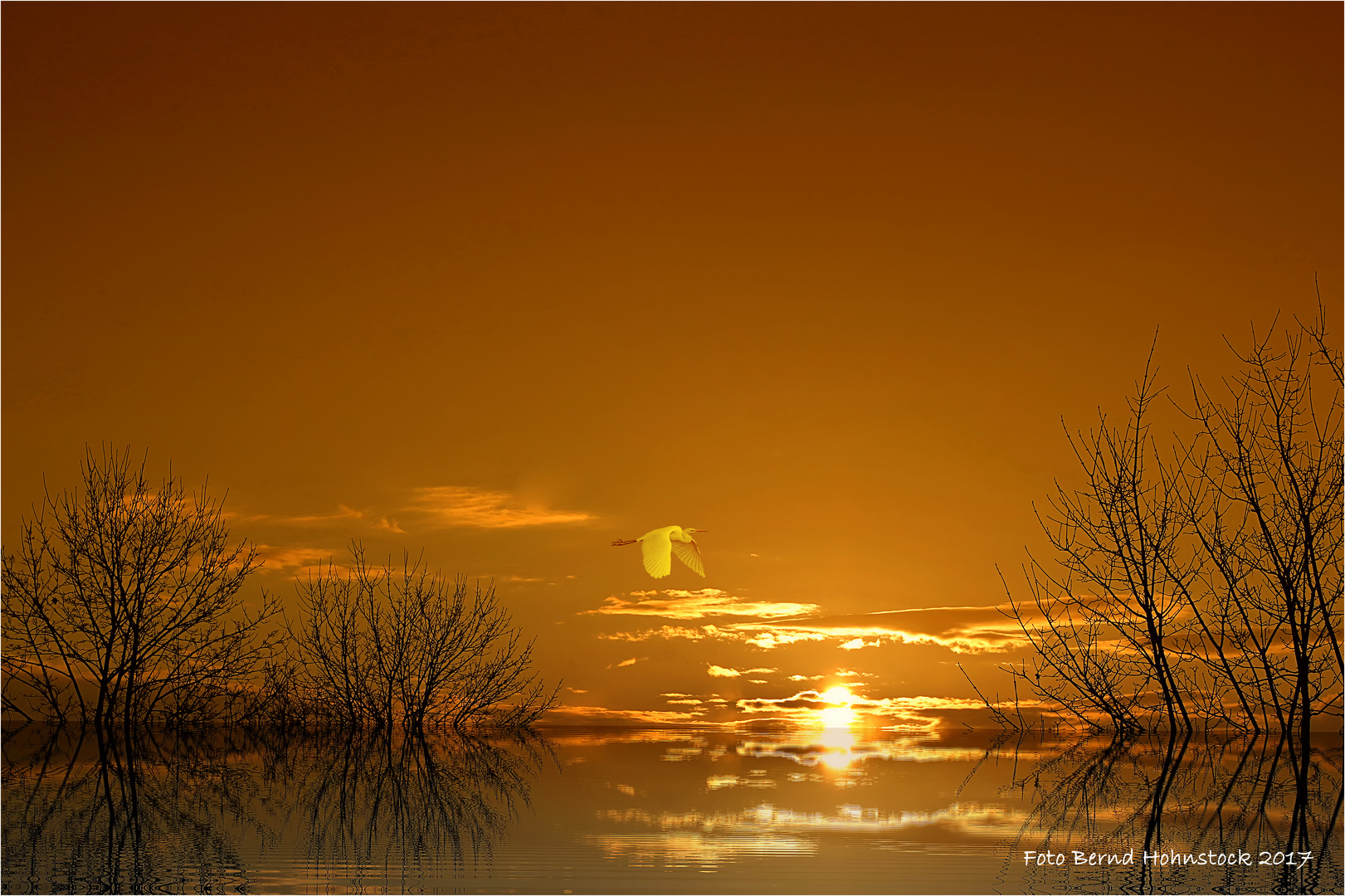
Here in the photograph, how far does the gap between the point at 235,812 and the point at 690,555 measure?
5.05 metres

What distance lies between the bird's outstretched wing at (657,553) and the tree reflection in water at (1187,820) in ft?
11.6

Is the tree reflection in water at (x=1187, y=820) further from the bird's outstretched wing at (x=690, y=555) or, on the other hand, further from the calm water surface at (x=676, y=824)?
the bird's outstretched wing at (x=690, y=555)

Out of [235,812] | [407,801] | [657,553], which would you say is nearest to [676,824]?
[407,801]

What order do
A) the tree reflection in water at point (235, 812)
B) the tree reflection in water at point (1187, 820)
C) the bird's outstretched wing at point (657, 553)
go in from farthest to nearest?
the bird's outstretched wing at point (657, 553) → the tree reflection in water at point (235, 812) → the tree reflection in water at point (1187, 820)

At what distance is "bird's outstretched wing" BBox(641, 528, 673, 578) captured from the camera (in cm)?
1061

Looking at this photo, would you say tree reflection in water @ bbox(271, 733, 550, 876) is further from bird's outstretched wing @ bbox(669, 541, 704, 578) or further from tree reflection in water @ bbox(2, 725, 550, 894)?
bird's outstretched wing @ bbox(669, 541, 704, 578)

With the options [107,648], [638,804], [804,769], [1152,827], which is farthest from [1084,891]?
[107,648]

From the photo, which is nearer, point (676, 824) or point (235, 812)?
point (676, 824)

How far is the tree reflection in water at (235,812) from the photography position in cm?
485

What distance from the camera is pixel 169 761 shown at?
1085 cm

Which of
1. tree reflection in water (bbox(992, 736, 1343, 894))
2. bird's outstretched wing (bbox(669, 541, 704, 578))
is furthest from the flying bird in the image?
tree reflection in water (bbox(992, 736, 1343, 894))

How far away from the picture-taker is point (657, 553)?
35.6 feet

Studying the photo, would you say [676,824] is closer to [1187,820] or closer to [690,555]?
[1187,820]

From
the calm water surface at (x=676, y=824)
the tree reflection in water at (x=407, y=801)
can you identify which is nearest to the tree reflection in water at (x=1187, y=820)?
the calm water surface at (x=676, y=824)
